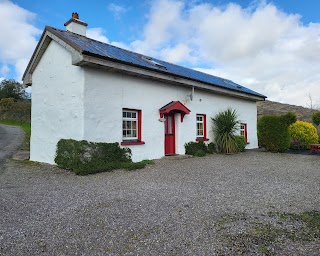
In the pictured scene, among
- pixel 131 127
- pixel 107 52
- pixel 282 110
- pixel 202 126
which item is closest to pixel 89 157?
pixel 131 127

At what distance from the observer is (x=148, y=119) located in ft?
32.7

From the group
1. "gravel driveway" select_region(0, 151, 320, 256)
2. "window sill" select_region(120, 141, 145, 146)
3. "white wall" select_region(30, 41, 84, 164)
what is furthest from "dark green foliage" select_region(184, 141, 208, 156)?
"white wall" select_region(30, 41, 84, 164)

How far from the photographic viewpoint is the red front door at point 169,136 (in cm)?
1111

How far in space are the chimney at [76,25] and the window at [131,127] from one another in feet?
15.5

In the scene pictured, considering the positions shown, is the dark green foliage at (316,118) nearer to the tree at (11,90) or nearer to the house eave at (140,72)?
the house eave at (140,72)

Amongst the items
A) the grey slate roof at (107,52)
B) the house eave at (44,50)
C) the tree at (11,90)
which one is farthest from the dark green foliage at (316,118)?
the tree at (11,90)

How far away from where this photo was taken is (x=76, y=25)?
36.0 feet

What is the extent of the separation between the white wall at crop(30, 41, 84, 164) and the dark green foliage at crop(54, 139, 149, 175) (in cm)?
42

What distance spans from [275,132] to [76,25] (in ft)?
36.9

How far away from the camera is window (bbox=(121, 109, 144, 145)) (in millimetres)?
9345

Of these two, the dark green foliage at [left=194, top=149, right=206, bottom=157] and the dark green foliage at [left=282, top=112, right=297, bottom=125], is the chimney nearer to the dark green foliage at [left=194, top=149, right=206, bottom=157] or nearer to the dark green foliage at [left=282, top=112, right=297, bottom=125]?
the dark green foliage at [left=194, top=149, right=206, bottom=157]

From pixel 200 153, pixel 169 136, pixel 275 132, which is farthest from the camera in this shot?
pixel 275 132

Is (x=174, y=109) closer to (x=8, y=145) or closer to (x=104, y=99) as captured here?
(x=104, y=99)

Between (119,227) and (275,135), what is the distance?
11.8 metres
